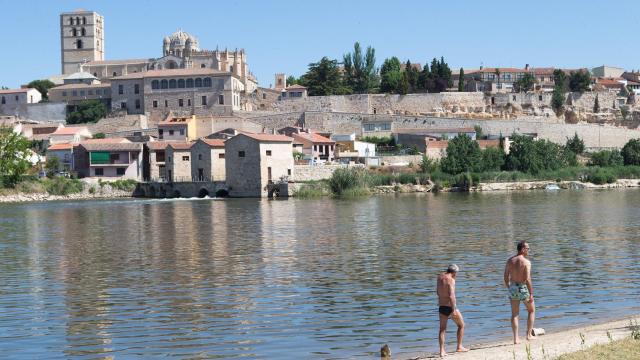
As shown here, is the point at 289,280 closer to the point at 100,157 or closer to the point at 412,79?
the point at 100,157

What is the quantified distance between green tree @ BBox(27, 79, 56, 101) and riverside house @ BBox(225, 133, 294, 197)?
37.3 m

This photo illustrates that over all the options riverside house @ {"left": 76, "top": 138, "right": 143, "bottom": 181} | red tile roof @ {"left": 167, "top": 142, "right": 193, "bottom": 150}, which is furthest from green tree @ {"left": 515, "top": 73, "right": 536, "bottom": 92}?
riverside house @ {"left": 76, "top": 138, "right": 143, "bottom": 181}

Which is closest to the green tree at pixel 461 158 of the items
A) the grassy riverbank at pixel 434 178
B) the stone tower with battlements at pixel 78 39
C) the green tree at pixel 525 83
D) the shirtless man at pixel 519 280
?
the grassy riverbank at pixel 434 178

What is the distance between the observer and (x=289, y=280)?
19719 mm

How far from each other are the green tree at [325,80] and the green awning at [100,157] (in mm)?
26354

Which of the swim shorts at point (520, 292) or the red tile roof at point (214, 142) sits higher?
the red tile roof at point (214, 142)

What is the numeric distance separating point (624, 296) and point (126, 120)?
63.1 meters

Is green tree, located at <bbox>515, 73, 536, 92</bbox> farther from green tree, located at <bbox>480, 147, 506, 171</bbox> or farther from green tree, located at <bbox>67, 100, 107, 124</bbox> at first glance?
green tree, located at <bbox>67, 100, 107, 124</bbox>

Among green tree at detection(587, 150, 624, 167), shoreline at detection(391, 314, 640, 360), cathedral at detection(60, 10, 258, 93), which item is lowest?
shoreline at detection(391, 314, 640, 360)

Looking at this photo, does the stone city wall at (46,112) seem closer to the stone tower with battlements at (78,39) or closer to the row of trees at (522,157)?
the stone tower with battlements at (78,39)

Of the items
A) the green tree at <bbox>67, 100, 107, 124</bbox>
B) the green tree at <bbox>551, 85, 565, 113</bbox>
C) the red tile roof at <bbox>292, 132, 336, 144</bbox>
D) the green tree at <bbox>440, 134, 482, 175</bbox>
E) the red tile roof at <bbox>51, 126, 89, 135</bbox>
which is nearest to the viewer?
the green tree at <bbox>440, 134, 482, 175</bbox>

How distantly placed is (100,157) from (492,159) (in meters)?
26.6

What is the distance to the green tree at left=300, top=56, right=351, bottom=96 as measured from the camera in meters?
84.1

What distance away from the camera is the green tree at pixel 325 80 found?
84.1 meters
